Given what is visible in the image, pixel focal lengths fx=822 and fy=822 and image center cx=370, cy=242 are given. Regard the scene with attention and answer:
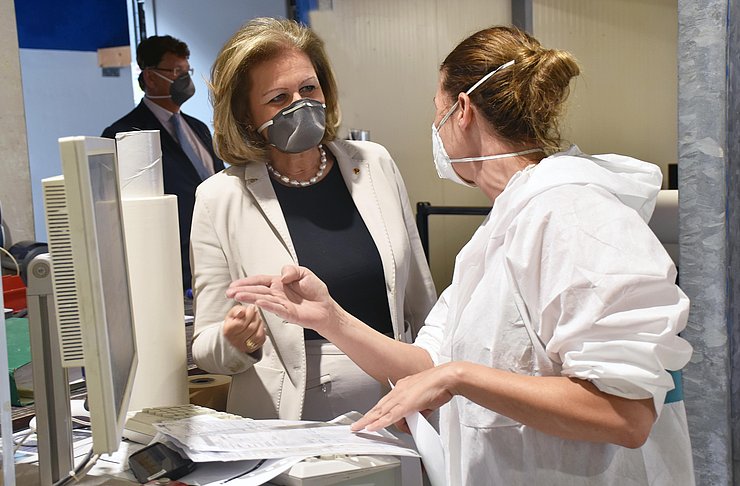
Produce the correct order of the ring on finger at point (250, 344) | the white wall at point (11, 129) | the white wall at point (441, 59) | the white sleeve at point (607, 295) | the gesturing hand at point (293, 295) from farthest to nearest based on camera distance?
the white wall at point (441, 59) < the white wall at point (11, 129) < the ring on finger at point (250, 344) < the gesturing hand at point (293, 295) < the white sleeve at point (607, 295)

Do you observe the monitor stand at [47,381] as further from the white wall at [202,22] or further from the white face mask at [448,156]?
the white wall at [202,22]

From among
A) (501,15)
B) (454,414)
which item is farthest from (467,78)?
(501,15)

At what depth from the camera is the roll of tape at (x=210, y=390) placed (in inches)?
74.6

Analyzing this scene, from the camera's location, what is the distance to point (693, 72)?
2230 mm

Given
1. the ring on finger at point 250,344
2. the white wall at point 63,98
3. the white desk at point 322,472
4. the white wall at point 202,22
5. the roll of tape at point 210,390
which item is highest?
the white wall at point 202,22

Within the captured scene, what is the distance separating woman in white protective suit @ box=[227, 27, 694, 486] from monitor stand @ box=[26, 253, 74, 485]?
40 centimetres

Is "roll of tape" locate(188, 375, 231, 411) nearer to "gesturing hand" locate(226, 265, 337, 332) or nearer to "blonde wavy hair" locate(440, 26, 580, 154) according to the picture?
"gesturing hand" locate(226, 265, 337, 332)

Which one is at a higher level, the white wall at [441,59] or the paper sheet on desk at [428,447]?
the white wall at [441,59]

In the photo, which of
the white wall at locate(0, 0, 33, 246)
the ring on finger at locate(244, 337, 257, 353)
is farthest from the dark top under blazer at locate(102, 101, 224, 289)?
the ring on finger at locate(244, 337, 257, 353)

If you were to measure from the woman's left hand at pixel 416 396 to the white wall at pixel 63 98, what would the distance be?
149 inches

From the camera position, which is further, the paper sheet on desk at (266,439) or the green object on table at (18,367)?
the green object on table at (18,367)

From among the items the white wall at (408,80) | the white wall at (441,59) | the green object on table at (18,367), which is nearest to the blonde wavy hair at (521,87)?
the green object on table at (18,367)

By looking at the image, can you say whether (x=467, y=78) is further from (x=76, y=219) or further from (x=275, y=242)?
(x=76, y=219)

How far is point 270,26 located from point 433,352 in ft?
3.04
